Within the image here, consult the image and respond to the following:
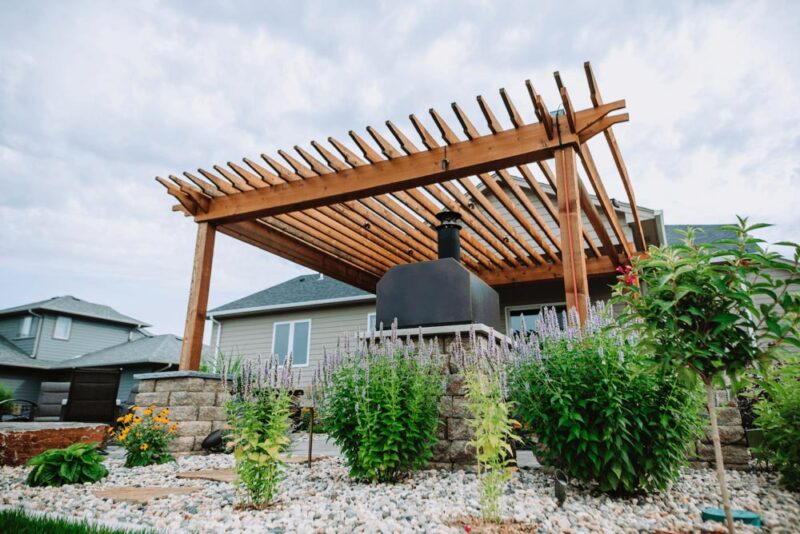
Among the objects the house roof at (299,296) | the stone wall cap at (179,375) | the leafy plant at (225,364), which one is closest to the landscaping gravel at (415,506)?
the leafy plant at (225,364)

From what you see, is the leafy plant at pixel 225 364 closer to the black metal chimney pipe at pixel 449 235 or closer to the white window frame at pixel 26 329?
the black metal chimney pipe at pixel 449 235

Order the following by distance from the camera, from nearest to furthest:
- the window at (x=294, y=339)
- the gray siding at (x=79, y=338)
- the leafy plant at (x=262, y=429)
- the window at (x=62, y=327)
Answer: the leafy plant at (x=262, y=429)
the window at (x=294, y=339)
the gray siding at (x=79, y=338)
the window at (x=62, y=327)

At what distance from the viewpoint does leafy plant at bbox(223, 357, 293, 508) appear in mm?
2598

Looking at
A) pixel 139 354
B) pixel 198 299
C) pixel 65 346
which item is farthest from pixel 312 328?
pixel 65 346

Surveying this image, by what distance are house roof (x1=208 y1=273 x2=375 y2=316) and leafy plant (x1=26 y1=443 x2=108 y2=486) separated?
23.1 ft

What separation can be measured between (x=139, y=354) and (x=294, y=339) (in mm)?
7805

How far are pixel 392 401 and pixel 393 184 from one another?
239 centimetres

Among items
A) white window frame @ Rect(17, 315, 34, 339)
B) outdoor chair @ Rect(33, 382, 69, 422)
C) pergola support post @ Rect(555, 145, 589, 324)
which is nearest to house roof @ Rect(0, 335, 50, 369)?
white window frame @ Rect(17, 315, 34, 339)

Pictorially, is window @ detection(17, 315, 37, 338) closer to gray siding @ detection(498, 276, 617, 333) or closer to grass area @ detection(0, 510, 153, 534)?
gray siding @ detection(498, 276, 617, 333)

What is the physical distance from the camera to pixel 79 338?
61.9 ft

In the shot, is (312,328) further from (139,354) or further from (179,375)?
(139,354)

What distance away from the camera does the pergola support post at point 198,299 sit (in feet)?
17.0

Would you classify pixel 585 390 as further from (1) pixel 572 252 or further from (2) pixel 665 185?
(2) pixel 665 185

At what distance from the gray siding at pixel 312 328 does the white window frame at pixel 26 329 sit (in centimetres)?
1042
